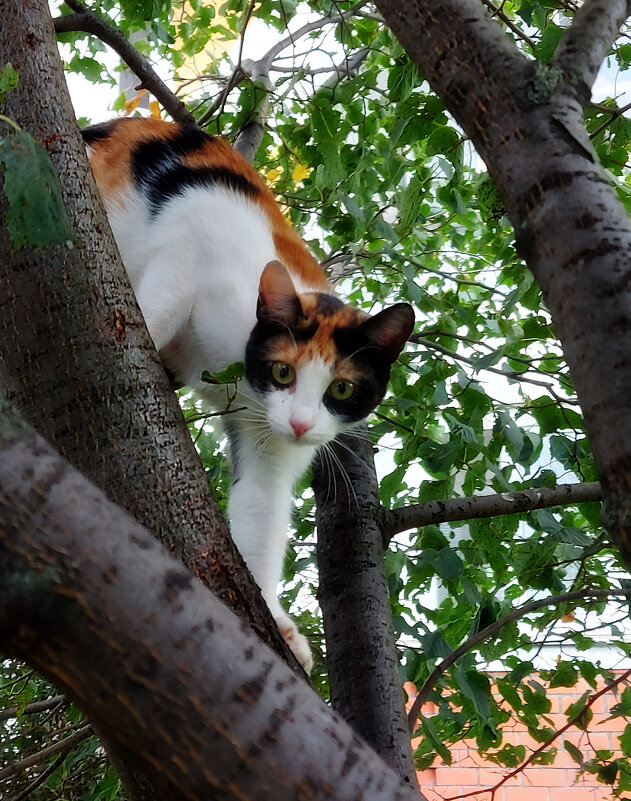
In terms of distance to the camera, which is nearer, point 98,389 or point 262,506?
point 98,389

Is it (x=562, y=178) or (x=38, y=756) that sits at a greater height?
(x=562, y=178)

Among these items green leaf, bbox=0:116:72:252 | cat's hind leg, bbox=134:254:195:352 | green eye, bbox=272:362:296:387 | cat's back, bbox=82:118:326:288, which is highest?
cat's back, bbox=82:118:326:288

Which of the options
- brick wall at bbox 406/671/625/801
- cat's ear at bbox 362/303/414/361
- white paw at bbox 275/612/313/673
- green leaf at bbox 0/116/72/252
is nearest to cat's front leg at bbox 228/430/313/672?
white paw at bbox 275/612/313/673

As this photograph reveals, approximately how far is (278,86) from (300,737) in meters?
2.07

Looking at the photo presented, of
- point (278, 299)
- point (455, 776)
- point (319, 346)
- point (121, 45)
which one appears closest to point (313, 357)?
point (319, 346)

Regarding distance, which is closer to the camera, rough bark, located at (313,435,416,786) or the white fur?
rough bark, located at (313,435,416,786)

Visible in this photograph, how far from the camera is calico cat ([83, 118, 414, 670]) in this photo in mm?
1670

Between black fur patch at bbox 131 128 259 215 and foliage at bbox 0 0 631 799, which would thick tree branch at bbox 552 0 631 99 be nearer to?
foliage at bbox 0 0 631 799

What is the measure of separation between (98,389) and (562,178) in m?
0.54

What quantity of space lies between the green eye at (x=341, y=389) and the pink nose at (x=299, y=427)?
0.15 metres

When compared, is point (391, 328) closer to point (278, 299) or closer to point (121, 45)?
point (278, 299)

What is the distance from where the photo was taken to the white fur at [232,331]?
166 cm

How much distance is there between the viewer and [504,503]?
1.39 m

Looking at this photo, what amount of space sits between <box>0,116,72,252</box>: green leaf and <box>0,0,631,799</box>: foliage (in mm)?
839
